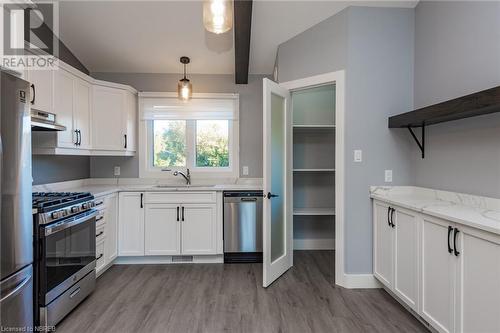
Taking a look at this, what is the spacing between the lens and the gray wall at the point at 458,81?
5.68 ft

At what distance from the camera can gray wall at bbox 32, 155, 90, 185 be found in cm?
262

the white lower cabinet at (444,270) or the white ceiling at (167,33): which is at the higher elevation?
the white ceiling at (167,33)

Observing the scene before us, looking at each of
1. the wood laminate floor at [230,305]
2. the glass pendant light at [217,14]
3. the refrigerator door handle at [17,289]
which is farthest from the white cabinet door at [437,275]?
the refrigerator door handle at [17,289]

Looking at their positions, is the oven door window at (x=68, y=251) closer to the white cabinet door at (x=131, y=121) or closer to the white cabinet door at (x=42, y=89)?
the white cabinet door at (x=42, y=89)

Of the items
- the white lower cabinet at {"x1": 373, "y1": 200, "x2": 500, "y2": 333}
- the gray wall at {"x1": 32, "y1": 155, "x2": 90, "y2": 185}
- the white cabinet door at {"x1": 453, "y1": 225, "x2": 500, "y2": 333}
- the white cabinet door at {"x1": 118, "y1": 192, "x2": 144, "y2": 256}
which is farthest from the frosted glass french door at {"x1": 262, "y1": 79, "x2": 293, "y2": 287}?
the gray wall at {"x1": 32, "y1": 155, "x2": 90, "y2": 185}

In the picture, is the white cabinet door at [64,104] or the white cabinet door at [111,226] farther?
the white cabinet door at [111,226]

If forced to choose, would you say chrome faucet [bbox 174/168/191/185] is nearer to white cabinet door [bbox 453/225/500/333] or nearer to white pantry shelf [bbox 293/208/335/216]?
white pantry shelf [bbox 293/208/335/216]

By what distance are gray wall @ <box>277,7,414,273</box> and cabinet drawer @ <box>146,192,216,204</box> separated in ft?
5.18

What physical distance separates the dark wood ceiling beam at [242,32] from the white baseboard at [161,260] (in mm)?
2405

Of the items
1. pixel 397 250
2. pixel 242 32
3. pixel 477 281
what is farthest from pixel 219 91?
pixel 477 281

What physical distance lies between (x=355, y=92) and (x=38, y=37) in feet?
11.1

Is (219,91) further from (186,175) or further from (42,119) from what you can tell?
(42,119)

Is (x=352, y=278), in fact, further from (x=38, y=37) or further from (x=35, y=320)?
(x=38, y=37)

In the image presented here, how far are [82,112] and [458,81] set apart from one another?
369 cm
